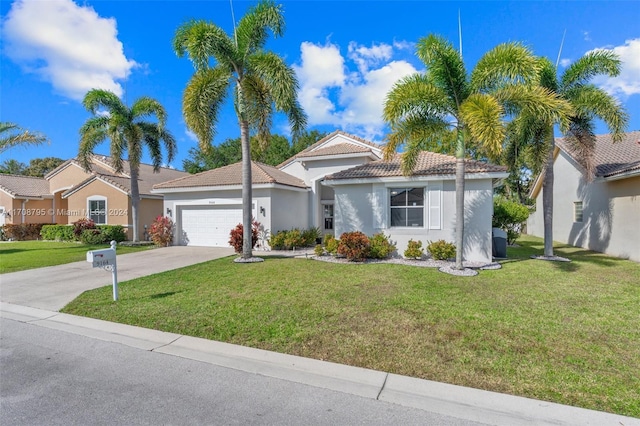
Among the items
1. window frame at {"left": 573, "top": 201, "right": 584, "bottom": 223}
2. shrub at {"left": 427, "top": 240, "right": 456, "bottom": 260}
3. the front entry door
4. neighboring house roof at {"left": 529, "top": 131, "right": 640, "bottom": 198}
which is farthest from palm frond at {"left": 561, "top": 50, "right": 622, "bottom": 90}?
the front entry door

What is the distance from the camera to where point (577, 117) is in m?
12.2

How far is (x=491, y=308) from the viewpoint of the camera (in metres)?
6.29

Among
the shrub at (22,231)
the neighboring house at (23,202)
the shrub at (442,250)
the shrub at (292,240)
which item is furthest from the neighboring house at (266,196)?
the neighboring house at (23,202)

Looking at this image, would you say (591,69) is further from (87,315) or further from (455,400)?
(87,315)

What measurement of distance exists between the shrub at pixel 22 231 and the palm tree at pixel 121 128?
9.41 m

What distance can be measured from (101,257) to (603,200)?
757 inches

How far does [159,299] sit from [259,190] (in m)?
9.09

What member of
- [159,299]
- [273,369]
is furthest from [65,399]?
[159,299]

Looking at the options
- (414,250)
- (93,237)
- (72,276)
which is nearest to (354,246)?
(414,250)

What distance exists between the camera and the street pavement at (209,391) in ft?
10.5

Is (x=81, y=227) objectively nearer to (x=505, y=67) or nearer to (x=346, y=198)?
(x=346, y=198)

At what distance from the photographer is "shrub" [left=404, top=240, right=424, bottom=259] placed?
1167cm

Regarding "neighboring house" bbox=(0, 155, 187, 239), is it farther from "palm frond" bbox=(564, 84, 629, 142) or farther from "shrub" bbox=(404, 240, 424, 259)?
"palm frond" bbox=(564, 84, 629, 142)

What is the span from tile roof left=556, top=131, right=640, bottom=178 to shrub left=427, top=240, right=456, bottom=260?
22.9 ft
